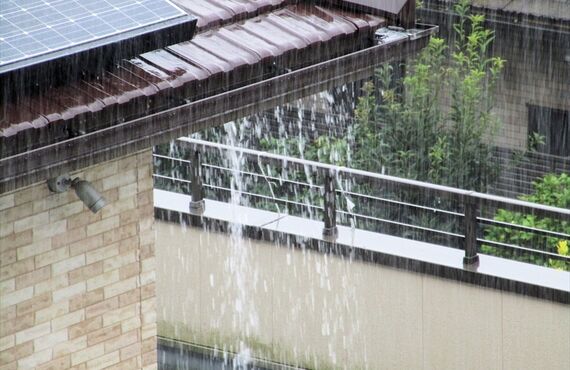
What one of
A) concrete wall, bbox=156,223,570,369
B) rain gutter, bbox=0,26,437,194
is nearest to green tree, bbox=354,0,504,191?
concrete wall, bbox=156,223,570,369

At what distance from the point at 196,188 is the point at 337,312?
1679 millimetres

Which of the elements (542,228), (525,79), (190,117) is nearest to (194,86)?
(190,117)

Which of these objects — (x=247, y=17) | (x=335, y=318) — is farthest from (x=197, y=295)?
(x=247, y=17)

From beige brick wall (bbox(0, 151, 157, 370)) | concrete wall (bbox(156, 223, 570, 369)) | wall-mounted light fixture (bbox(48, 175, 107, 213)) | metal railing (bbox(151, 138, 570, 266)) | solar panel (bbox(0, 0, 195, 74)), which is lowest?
concrete wall (bbox(156, 223, 570, 369))

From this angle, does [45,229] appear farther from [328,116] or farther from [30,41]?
[328,116]

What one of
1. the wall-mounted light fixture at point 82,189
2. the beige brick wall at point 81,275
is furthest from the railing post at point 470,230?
the wall-mounted light fixture at point 82,189

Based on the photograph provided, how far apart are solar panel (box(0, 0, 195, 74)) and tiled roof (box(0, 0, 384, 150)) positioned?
20 centimetres

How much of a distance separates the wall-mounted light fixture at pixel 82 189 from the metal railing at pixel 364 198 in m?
4.39

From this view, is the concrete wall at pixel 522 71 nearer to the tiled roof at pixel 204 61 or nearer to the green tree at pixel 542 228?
the green tree at pixel 542 228

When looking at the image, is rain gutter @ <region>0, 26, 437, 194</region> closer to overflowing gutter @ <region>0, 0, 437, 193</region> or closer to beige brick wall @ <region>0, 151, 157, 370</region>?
overflowing gutter @ <region>0, 0, 437, 193</region>

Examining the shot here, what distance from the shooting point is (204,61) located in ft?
21.2

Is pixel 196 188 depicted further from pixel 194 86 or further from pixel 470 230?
pixel 194 86

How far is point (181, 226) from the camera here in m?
11.2

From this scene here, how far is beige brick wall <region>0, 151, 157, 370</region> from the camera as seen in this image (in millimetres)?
6316
